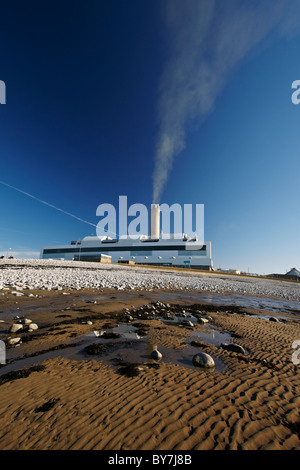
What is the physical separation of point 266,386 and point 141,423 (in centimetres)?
211

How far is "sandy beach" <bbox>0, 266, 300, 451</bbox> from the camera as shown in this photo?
192cm

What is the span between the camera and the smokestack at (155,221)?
7531 cm

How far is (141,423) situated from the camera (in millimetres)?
2070

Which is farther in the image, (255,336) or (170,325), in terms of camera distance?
(170,325)

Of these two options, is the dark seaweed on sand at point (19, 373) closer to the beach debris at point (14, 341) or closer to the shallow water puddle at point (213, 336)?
the beach debris at point (14, 341)

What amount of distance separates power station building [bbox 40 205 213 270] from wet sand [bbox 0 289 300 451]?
61508 mm

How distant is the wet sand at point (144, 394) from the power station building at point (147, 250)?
61508 mm

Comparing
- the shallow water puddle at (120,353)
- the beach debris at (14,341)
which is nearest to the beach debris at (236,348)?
the shallow water puddle at (120,353)

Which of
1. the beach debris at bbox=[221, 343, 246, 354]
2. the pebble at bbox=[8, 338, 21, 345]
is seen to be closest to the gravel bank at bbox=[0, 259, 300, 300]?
the pebble at bbox=[8, 338, 21, 345]

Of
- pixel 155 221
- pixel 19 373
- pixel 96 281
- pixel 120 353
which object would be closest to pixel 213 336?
pixel 120 353

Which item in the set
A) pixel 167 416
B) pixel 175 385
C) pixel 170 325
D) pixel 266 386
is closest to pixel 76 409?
pixel 167 416
